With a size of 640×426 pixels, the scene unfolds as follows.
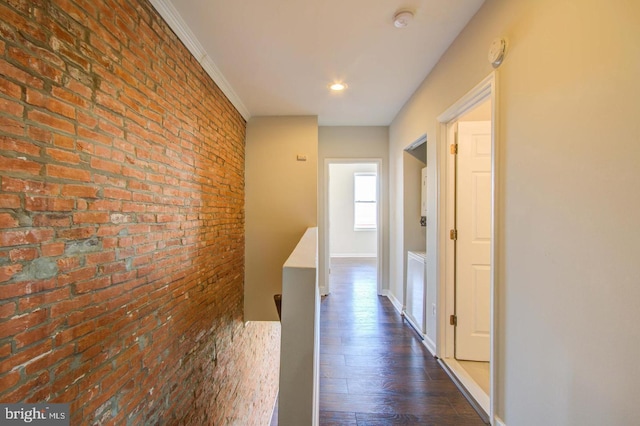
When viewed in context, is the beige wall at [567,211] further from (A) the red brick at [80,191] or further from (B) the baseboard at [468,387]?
(A) the red brick at [80,191]

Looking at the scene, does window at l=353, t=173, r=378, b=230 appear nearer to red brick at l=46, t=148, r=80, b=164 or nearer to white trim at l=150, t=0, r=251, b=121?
white trim at l=150, t=0, r=251, b=121

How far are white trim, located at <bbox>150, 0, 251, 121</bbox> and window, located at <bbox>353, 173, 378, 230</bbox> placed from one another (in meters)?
4.93

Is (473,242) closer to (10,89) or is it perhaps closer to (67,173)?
(67,173)

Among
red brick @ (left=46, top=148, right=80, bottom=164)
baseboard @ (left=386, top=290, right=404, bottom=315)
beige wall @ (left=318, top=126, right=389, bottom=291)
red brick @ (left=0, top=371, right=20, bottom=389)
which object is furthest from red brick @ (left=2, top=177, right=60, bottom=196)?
baseboard @ (left=386, top=290, right=404, bottom=315)

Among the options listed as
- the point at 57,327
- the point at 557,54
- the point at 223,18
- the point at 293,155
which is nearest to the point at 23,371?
the point at 57,327

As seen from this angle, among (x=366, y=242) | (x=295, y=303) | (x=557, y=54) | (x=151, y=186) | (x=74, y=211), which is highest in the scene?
(x=557, y=54)

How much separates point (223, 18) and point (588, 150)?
216cm

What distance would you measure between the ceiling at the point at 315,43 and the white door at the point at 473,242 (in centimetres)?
82

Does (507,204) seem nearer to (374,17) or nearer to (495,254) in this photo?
(495,254)

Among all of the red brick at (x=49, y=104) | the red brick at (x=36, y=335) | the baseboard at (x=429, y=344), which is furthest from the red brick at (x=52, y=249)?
the baseboard at (x=429, y=344)

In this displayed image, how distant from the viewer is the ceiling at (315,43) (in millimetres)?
1582

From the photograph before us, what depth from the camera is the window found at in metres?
7.32

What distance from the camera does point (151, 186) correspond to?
58.2 inches

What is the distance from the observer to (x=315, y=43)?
1.94 m
